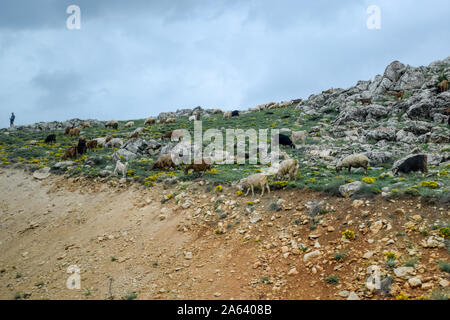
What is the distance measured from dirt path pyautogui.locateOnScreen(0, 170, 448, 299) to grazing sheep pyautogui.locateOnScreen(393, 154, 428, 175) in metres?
5.17

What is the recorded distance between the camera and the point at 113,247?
474 inches

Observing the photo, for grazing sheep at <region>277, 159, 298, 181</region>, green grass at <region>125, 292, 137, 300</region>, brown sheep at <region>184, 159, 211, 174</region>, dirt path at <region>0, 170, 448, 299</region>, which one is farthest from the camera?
brown sheep at <region>184, 159, 211, 174</region>

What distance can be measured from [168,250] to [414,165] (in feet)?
42.5

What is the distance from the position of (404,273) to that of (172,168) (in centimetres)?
1569

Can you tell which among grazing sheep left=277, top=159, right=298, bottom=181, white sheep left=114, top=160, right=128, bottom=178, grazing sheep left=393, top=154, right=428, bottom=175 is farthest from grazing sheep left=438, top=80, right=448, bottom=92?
white sheep left=114, top=160, right=128, bottom=178

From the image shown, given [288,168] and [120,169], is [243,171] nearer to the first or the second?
[288,168]

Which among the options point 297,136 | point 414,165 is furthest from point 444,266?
point 297,136

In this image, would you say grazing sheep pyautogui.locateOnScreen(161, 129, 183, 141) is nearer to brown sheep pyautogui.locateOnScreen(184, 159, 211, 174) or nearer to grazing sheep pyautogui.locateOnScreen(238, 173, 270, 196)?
brown sheep pyautogui.locateOnScreen(184, 159, 211, 174)

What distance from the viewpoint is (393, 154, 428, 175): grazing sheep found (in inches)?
525

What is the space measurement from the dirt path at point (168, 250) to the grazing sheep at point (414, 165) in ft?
17.0

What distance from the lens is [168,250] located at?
11117 mm

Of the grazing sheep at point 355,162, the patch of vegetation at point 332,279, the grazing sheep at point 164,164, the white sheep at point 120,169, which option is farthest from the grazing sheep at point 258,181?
the white sheep at point 120,169

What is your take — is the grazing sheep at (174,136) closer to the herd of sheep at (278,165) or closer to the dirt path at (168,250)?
the herd of sheep at (278,165)
